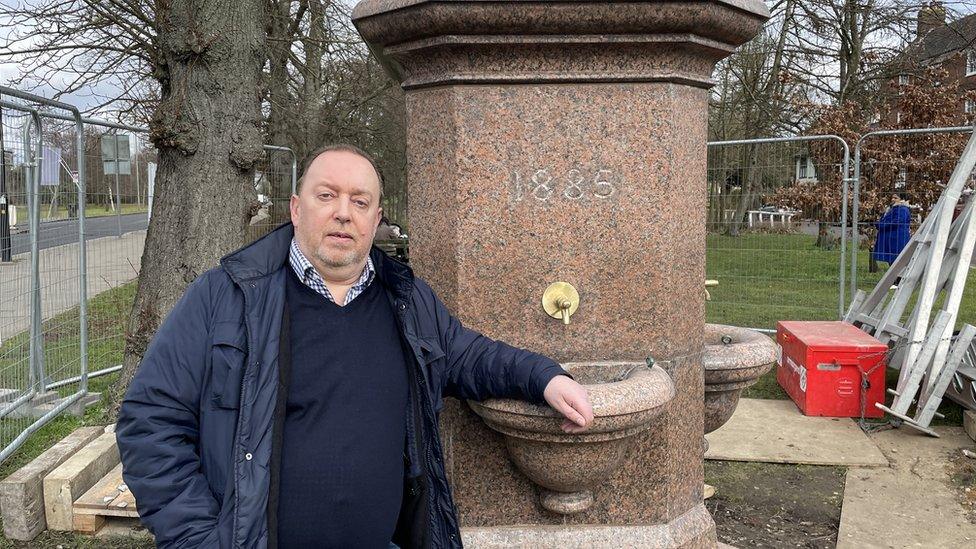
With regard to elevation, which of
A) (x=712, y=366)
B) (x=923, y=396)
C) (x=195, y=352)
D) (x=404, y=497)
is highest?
(x=195, y=352)

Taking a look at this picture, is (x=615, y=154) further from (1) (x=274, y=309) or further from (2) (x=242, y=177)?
(2) (x=242, y=177)

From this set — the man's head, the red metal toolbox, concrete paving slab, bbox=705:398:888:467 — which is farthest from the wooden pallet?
the red metal toolbox

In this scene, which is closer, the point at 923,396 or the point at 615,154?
the point at 615,154

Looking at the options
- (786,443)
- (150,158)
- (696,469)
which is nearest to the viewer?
(696,469)

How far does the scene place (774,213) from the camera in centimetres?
855

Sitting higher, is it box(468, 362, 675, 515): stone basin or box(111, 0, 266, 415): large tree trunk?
box(111, 0, 266, 415): large tree trunk

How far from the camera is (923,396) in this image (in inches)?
213

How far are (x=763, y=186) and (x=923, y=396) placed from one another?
142 inches

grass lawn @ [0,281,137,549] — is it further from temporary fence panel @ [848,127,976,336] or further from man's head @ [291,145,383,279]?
temporary fence panel @ [848,127,976,336]

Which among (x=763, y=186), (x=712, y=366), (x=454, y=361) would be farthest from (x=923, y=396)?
(x=454, y=361)

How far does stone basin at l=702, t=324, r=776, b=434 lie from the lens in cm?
318

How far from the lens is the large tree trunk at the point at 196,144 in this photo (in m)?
5.29

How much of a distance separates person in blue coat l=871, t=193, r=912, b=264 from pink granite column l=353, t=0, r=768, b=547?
6.76 m

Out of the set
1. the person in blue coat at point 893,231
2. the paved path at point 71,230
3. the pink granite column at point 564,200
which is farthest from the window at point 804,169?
the paved path at point 71,230
